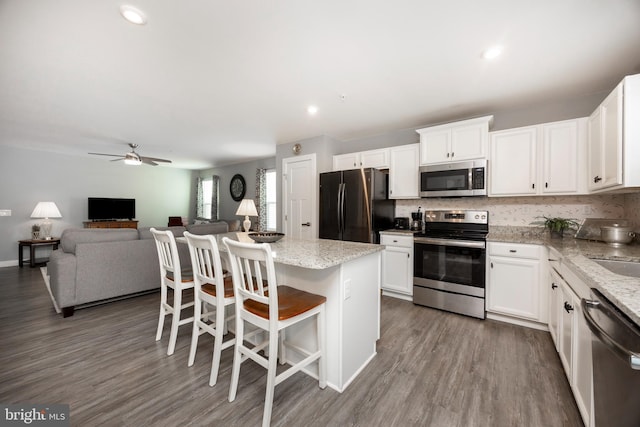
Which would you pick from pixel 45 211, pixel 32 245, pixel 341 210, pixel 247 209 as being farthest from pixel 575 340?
pixel 45 211

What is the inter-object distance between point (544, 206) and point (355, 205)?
2.19m

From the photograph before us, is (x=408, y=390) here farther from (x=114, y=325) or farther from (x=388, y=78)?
(x=114, y=325)

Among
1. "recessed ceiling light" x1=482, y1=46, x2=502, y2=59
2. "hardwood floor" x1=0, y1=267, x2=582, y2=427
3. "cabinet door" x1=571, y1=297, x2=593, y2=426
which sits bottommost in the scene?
"hardwood floor" x1=0, y1=267, x2=582, y2=427

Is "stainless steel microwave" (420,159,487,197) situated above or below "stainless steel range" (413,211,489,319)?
above

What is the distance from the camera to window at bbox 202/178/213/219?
26.5 feet

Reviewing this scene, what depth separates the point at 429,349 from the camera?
2.21 metres

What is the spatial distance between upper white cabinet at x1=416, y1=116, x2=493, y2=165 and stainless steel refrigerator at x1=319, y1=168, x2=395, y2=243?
0.71 metres

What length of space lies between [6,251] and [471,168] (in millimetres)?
8592

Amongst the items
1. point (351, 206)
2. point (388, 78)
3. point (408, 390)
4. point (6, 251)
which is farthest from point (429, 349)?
point (6, 251)

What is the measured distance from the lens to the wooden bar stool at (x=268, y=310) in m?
1.39

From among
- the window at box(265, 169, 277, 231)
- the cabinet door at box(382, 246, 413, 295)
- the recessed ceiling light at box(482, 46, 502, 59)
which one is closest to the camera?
the recessed ceiling light at box(482, 46, 502, 59)

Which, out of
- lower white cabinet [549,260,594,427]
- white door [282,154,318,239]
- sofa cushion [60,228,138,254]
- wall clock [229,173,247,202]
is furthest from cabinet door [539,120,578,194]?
wall clock [229,173,247,202]

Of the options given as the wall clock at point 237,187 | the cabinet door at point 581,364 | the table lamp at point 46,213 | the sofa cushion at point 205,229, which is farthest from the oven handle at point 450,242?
the table lamp at point 46,213

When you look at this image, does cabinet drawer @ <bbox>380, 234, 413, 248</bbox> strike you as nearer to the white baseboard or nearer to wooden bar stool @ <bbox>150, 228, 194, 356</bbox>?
wooden bar stool @ <bbox>150, 228, 194, 356</bbox>
